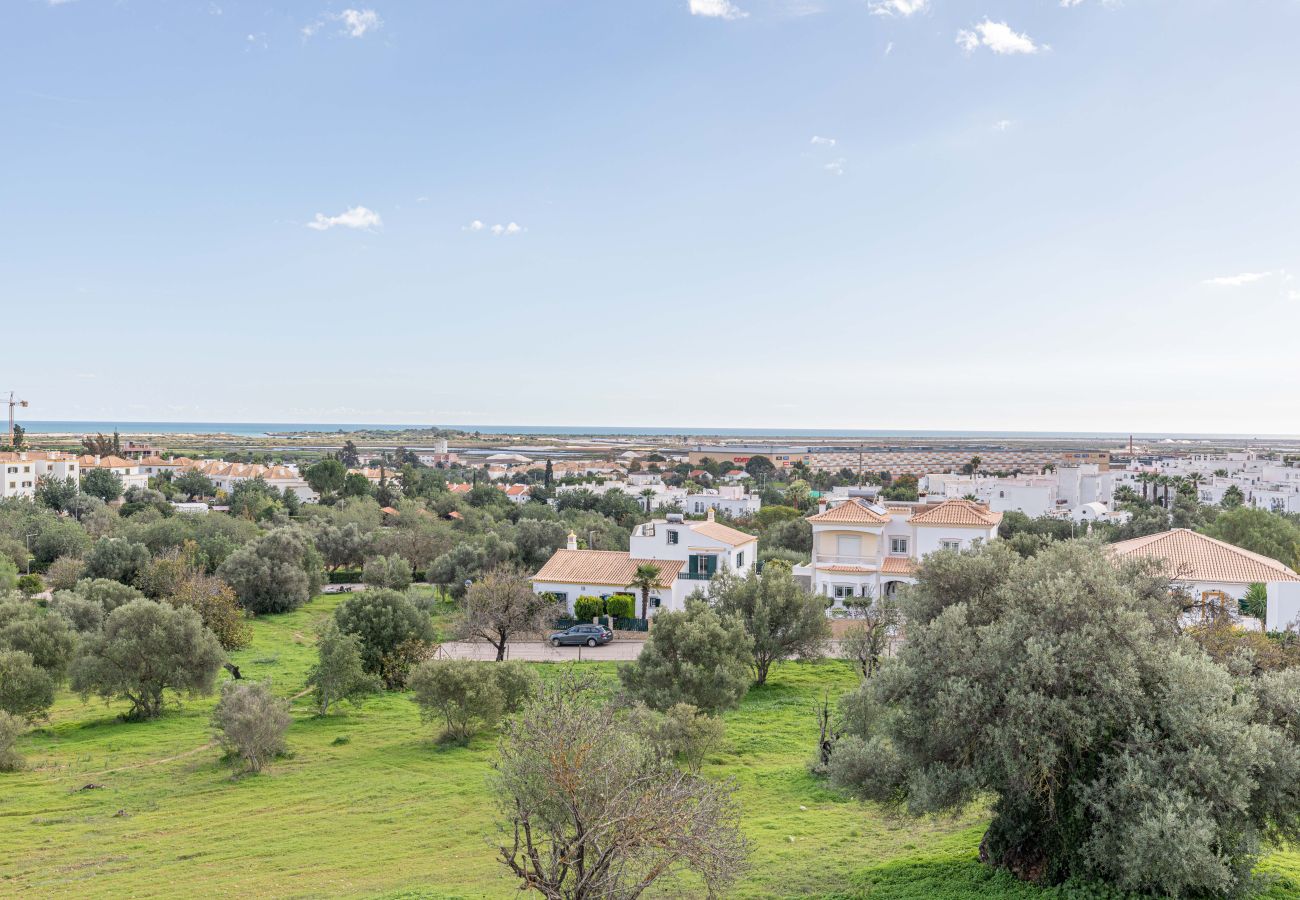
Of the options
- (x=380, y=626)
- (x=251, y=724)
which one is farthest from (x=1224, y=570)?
(x=251, y=724)

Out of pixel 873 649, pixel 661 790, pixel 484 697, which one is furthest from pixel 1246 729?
pixel 484 697

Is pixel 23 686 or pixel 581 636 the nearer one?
pixel 23 686

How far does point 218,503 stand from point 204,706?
236ft

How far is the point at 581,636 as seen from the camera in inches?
1646

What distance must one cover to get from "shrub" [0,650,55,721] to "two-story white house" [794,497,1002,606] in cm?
3471

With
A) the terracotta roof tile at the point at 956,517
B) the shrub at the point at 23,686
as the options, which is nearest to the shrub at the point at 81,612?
the shrub at the point at 23,686

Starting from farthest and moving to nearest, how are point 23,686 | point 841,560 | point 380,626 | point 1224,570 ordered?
point 841,560, point 1224,570, point 380,626, point 23,686

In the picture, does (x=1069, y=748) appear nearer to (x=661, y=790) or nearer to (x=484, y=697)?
(x=661, y=790)

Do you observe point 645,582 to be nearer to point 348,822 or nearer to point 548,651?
point 548,651

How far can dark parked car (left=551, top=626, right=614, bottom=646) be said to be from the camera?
41.8 metres

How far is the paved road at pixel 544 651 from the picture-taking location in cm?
3895

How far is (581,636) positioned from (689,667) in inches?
605

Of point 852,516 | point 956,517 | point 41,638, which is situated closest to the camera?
point 41,638

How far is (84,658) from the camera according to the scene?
31047 mm
